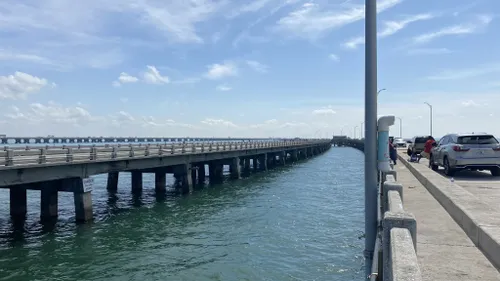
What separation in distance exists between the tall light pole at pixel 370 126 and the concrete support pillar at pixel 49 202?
18.3 m

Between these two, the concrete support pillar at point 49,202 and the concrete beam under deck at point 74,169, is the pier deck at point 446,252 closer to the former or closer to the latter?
the concrete beam under deck at point 74,169

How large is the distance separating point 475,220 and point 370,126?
263 cm

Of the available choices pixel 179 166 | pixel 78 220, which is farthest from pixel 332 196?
pixel 78 220

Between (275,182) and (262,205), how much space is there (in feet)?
47.5

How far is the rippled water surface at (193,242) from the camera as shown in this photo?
12.7 meters

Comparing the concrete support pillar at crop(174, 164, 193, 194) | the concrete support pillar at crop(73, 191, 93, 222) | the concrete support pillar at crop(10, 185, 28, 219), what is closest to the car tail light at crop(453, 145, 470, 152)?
the concrete support pillar at crop(73, 191, 93, 222)

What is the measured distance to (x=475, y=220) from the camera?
6.96 m

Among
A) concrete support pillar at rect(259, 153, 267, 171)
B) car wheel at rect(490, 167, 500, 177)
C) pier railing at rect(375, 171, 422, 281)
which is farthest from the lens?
concrete support pillar at rect(259, 153, 267, 171)

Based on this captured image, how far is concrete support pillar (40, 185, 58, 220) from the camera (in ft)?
68.4

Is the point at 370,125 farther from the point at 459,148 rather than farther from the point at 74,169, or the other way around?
the point at 74,169

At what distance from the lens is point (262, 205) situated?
2553 cm

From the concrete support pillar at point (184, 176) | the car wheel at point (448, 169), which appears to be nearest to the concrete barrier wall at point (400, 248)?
the car wheel at point (448, 169)

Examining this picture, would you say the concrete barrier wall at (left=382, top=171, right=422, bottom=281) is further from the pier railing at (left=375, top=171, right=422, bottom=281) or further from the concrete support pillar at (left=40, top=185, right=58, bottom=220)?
the concrete support pillar at (left=40, top=185, right=58, bottom=220)

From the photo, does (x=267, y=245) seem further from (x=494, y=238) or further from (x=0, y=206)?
(x=0, y=206)
